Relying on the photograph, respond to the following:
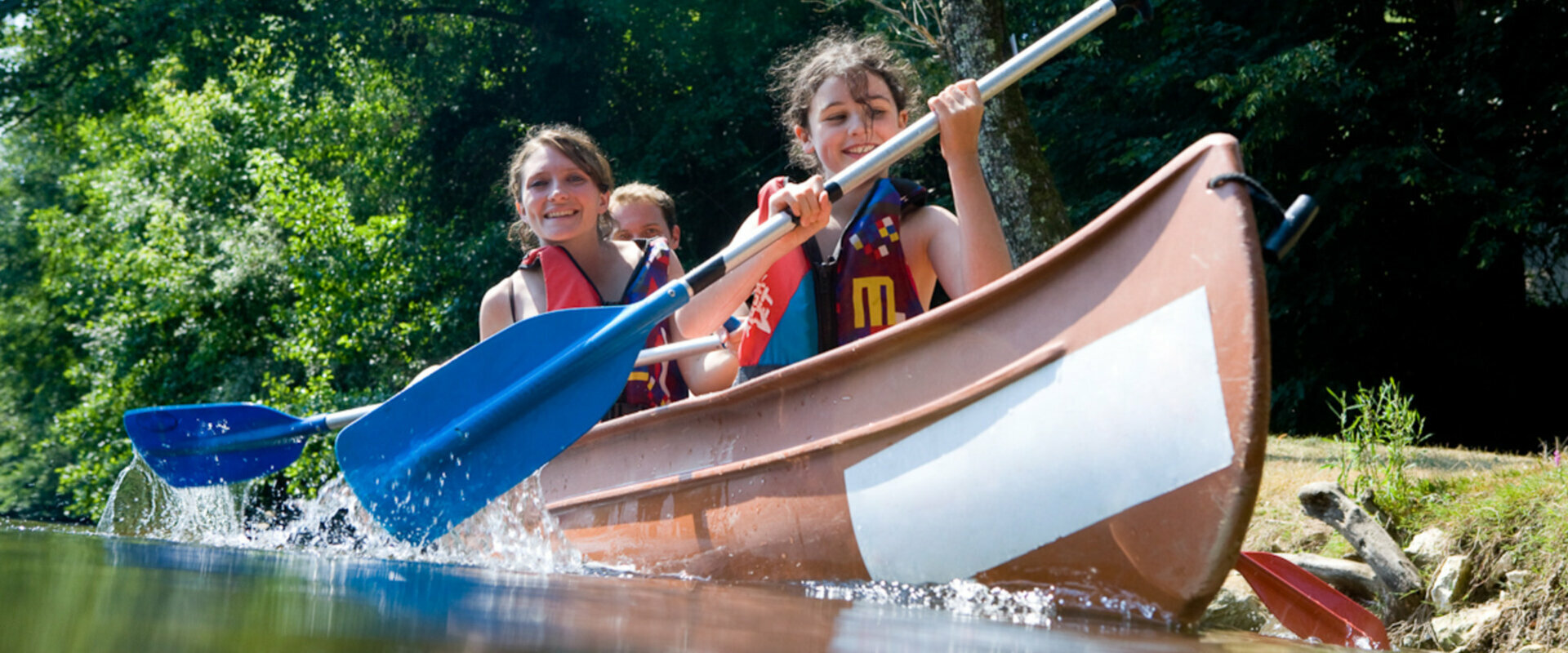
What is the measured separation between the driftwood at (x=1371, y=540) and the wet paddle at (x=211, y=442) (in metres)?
3.30

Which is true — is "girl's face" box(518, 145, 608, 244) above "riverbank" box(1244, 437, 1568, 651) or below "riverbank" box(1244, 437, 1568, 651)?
above

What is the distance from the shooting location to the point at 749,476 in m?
2.52

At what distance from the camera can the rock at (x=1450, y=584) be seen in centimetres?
296

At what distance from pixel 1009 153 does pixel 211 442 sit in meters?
3.58

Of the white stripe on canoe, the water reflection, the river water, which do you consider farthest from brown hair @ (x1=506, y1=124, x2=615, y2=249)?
the white stripe on canoe

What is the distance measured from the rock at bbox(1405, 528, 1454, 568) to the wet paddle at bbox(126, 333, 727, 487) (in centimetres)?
356

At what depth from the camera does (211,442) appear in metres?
4.17

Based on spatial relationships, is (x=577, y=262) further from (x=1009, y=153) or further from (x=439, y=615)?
(x=1009, y=153)

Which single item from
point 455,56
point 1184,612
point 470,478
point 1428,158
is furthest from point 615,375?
point 455,56

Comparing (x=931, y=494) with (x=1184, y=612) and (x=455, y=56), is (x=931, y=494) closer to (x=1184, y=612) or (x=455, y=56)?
(x=1184, y=612)

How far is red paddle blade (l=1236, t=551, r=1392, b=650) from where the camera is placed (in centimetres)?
222

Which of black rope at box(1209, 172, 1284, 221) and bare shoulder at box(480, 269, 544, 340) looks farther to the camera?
bare shoulder at box(480, 269, 544, 340)

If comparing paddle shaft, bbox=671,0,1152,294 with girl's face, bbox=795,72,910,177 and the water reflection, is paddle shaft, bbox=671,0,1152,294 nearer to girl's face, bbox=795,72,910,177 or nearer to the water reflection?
girl's face, bbox=795,72,910,177

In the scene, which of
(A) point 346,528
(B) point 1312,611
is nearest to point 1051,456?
(B) point 1312,611
